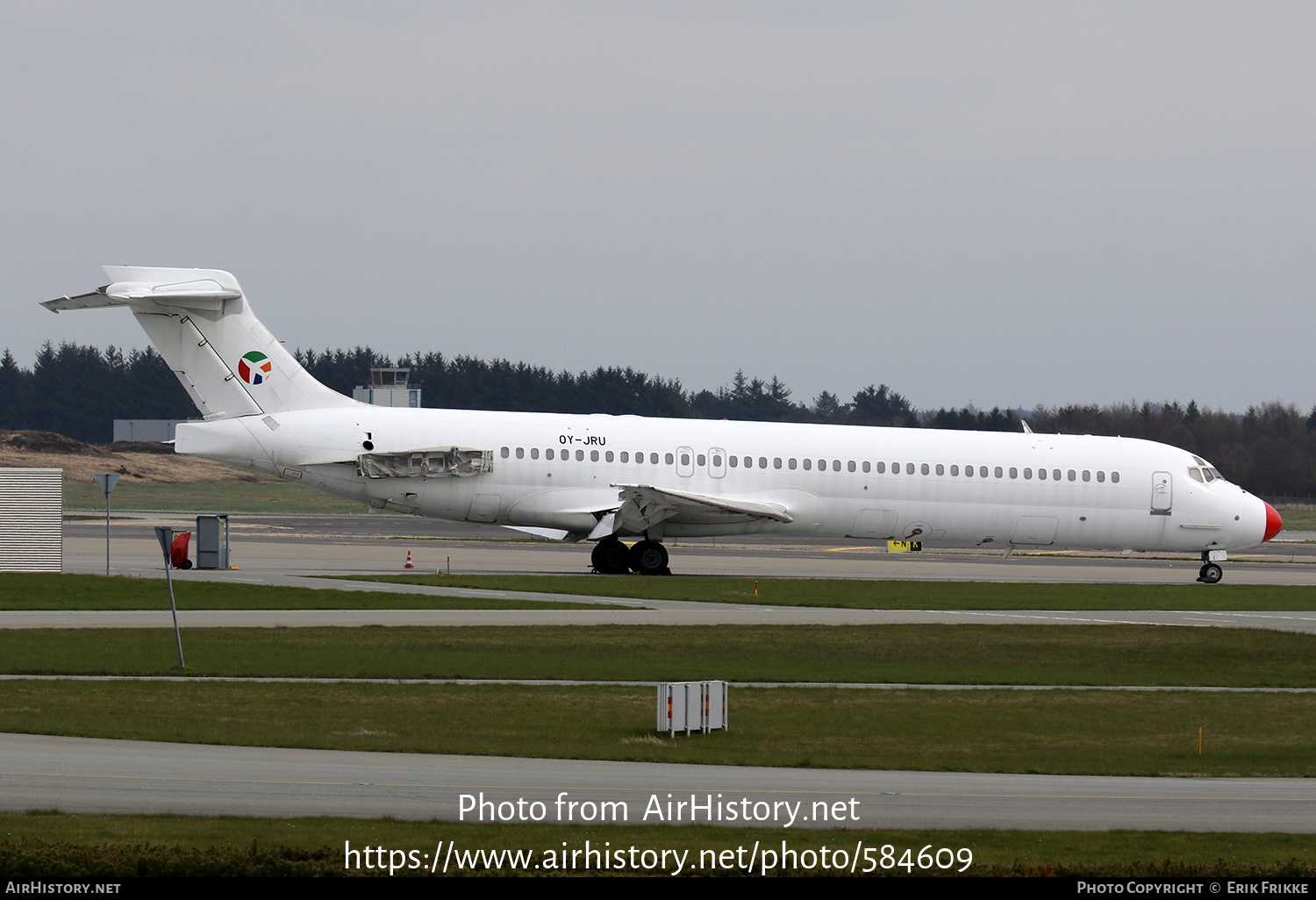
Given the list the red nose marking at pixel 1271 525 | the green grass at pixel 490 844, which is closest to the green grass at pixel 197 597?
the green grass at pixel 490 844

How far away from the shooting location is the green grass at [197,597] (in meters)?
28.8

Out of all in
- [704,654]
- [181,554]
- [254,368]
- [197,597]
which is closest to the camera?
[704,654]

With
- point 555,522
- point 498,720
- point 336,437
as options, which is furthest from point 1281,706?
point 336,437

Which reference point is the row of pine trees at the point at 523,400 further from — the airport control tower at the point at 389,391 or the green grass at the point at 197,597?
the green grass at the point at 197,597

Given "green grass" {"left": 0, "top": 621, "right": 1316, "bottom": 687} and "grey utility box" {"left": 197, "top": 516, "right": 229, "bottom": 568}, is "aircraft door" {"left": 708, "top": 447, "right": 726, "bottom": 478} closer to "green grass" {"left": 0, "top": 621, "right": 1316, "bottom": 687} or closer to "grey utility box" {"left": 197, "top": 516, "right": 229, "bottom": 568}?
"green grass" {"left": 0, "top": 621, "right": 1316, "bottom": 687}

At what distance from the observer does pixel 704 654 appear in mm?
23281

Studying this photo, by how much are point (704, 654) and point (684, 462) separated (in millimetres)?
16086

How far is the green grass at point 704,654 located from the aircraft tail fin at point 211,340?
1219 cm

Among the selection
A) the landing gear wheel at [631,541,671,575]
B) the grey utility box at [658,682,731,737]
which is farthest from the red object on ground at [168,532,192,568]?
the grey utility box at [658,682,731,737]

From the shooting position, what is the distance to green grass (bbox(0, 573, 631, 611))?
28781mm

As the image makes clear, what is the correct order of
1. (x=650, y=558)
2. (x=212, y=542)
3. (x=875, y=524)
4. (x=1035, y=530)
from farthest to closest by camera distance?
(x=1035, y=530), (x=875, y=524), (x=650, y=558), (x=212, y=542)

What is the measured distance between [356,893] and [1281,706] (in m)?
14.5

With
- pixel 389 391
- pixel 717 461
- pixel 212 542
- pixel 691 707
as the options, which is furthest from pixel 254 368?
pixel 389 391

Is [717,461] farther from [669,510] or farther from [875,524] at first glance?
[875,524]
